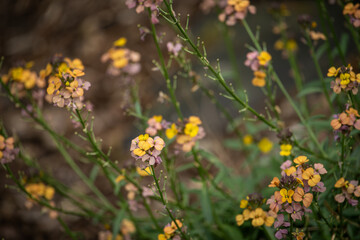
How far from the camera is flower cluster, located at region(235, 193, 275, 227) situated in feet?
5.89

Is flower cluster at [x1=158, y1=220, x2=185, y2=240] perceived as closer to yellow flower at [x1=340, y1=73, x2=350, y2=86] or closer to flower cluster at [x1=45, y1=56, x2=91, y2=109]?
flower cluster at [x1=45, y1=56, x2=91, y2=109]

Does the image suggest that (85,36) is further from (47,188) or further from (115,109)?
(47,188)

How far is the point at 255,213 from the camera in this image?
72.1 inches

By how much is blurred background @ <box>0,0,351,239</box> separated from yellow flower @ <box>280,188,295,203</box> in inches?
113

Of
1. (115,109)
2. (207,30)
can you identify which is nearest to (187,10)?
(207,30)

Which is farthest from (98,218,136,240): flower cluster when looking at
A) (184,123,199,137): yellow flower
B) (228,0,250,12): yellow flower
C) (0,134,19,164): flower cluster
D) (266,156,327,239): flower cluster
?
(228,0,250,12): yellow flower

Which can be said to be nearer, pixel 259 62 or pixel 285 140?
pixel 285 140

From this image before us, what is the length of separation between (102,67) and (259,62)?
3.96 meters

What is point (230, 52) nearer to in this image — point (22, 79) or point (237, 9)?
point (237, 9)

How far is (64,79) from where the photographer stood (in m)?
1.89

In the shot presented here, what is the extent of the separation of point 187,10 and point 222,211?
4.35 metres

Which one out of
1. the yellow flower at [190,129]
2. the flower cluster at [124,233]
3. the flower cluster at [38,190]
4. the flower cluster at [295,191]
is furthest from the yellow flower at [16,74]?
the flower cluster at [295,191]

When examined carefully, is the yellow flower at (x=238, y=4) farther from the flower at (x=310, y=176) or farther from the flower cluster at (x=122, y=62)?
the flower at (x=310, y=176)

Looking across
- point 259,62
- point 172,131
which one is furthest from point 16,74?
point 259,62
